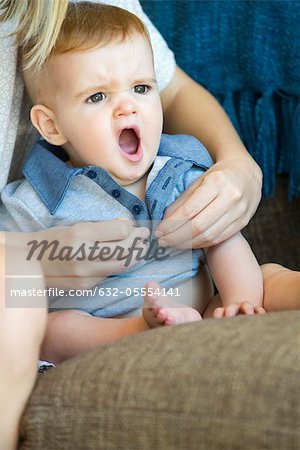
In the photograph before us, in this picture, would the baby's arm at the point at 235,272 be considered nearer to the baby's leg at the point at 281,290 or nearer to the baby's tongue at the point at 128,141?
the baby's leg at the point at 281,290

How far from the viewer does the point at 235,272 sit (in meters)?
1.20

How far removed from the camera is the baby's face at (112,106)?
1195 millimetres

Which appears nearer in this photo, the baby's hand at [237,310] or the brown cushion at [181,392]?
the brown cushion at [181,392]

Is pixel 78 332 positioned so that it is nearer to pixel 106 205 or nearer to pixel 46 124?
pixel 106 205

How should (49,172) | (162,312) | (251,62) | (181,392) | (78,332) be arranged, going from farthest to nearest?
(251,62) → (49,172) → (78,332) → (162,312) → (181,392)

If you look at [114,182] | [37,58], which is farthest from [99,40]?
[114,182]

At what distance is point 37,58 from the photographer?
122 centimetres

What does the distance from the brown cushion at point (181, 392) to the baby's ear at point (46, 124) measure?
0.46 m

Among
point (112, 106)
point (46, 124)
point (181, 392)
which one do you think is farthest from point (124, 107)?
point (181, 392)

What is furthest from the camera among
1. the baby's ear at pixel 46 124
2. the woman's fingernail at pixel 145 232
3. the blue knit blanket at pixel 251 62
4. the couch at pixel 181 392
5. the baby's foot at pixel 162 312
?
the blue knit blanket at pixel 251 62

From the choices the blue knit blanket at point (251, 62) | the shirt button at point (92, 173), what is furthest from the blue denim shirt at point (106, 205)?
the blue knit blanket at point (251, 62)

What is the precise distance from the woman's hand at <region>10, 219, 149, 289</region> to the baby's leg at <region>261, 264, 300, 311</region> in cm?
18

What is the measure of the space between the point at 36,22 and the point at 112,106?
0.16 metres

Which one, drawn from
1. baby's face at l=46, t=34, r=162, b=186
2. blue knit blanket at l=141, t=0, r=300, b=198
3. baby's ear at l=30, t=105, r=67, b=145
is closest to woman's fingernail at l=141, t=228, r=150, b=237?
baby's face at l=46, t=34, r=162, b=186
